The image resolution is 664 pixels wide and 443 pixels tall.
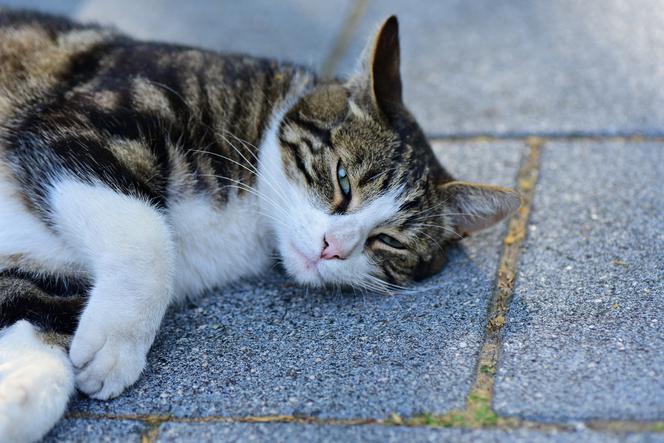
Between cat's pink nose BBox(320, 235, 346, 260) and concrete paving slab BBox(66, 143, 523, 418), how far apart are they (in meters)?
0.18

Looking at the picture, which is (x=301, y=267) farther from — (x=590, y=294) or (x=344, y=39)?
(x=344, y=39)

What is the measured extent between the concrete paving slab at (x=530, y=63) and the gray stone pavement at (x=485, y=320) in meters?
0.01

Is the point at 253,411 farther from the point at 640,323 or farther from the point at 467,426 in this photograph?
the point at 640,323

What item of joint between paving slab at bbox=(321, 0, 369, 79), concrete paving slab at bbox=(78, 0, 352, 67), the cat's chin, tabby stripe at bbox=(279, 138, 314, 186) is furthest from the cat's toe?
concrete paving slab at bbox=(78, 0, 352, 67)

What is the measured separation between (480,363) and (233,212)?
858mm

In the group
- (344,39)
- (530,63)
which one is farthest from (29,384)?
(530,63)

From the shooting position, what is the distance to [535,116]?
3107 mm

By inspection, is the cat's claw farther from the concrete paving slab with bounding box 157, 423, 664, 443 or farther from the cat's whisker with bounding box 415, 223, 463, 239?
the cat's whisker with bounding box 415, 223, 463, 239

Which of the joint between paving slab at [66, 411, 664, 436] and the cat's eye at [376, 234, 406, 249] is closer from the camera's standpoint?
the joint between paving slab at [66, 411, 664, 436]

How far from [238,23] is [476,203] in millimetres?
2053

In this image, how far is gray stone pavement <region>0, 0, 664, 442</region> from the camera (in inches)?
66.5

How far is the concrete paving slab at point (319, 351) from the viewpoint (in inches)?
69.7

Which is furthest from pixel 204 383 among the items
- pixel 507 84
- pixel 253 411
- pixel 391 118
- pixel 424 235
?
pixel 507 84

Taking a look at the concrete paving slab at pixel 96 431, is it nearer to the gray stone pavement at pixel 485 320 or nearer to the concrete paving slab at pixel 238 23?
the gray stone pavement at pixel 485 320
